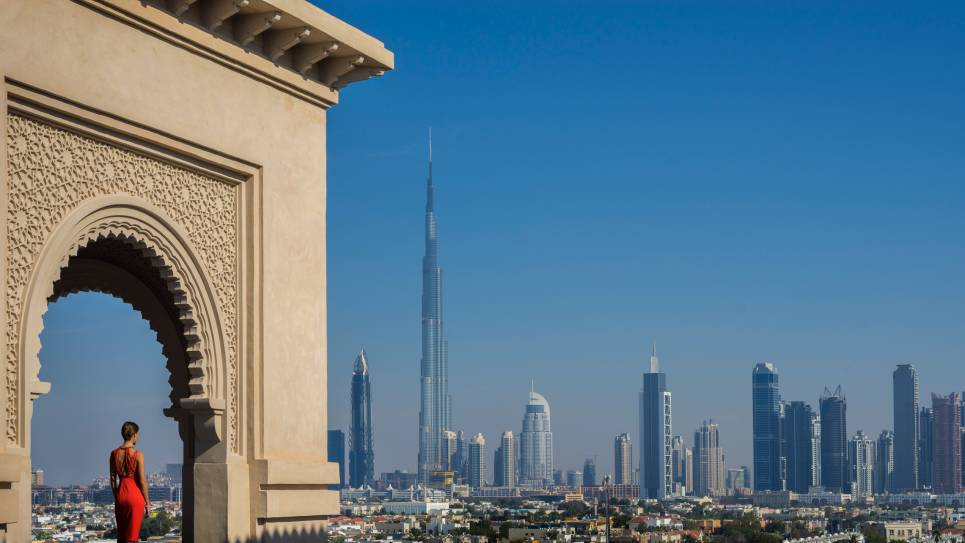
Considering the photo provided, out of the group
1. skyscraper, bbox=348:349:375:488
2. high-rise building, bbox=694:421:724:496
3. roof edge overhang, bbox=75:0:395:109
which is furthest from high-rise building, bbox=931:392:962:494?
roof edge overhang, bbox=75:0:395:109

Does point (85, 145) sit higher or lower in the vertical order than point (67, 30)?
lower

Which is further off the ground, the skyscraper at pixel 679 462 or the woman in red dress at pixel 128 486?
the woman in red dress at pixel 128 486

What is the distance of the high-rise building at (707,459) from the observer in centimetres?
16888

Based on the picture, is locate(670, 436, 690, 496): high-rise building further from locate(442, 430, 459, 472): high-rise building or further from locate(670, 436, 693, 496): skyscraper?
locate(442, 430, 459, 472): high-rise building

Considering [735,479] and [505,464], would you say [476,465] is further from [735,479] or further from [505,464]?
[735,479]

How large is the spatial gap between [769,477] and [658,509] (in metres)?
54.6

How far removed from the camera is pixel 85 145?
6160mm

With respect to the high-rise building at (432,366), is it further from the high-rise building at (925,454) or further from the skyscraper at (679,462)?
the high-rise building at (925,454)

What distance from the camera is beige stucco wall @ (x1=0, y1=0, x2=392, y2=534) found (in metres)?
6.05

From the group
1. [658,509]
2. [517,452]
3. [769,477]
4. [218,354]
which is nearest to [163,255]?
[218,354]

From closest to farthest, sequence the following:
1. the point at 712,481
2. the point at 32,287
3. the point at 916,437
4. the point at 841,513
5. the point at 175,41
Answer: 1. the point at 32,287
2. the point at 175,41
3. the point at 841,513
4. the point at 916,437
5. the point at 712,481

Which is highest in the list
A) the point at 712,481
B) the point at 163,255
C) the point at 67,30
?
the point at 67,30

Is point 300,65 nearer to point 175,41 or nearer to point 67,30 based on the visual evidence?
point 175,41

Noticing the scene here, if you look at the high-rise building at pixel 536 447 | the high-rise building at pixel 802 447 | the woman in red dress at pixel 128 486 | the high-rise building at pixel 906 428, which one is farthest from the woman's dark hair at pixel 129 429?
the high-rise building at pixel 536 447
